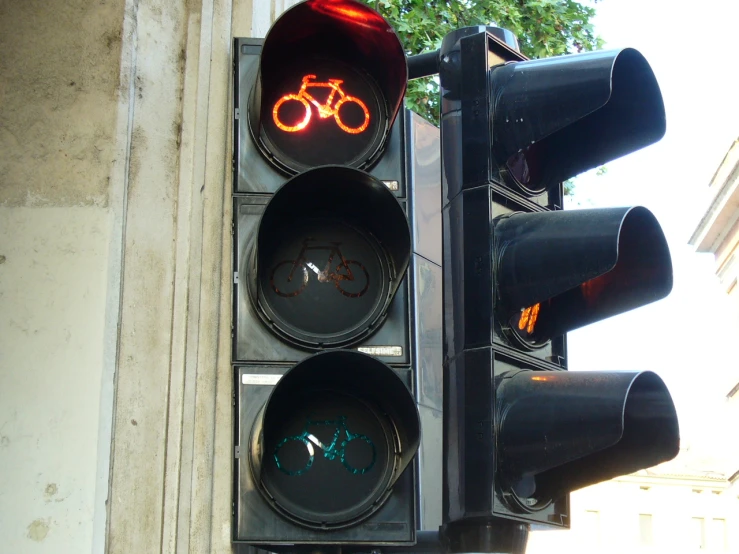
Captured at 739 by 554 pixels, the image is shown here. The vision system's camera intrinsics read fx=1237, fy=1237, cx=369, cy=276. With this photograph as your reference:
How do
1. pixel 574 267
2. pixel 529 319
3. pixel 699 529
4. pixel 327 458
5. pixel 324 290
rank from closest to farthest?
pixel 327 458 → pixel 324 290 → pixel 574 267 → pixel 529 319 → pixel 699 529

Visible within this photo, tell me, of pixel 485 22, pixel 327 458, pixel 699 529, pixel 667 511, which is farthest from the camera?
pixel 667 511

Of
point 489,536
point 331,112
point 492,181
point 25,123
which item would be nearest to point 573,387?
point 489,536

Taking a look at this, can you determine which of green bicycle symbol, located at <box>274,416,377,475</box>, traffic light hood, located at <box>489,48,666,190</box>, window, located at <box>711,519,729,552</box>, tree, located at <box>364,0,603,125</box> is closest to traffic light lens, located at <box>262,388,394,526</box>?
green bicycle symbol, located at <box>274,416,377,475</box>

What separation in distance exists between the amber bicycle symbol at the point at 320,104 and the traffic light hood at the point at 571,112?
1.53ft

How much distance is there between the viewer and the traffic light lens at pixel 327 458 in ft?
10.0

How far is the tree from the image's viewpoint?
43.1 ft

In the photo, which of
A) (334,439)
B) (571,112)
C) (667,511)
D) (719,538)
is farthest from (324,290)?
(719,538)

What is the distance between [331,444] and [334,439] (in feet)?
0.05

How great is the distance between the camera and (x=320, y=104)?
3402mm

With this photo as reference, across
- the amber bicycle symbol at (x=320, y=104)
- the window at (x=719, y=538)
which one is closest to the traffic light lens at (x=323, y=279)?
the amber bicycle symbol at (x=320, y=104)

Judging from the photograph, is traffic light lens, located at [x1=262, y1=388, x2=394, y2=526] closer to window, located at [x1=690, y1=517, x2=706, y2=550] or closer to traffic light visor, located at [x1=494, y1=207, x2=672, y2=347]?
traffic light visor, located at [x1=494, y1=207, x2=672, y2=347]

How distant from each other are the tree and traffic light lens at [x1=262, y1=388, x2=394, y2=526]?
9673 mm

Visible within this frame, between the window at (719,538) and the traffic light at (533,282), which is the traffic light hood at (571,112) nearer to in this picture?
the traffic light at (533,282)

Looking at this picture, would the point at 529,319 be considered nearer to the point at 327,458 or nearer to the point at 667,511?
the point at 327,458
